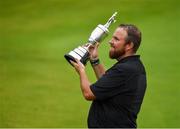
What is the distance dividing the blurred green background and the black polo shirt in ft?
3.97

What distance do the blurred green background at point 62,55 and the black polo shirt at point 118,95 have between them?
121 centimetres

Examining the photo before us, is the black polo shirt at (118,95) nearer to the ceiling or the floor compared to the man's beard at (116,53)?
nearer to the floor

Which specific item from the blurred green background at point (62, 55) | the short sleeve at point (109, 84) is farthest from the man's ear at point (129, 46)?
the blurred green background at point (62, 55)

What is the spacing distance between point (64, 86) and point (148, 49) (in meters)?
0.71

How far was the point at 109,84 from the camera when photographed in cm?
292

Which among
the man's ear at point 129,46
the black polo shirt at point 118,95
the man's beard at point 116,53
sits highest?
the man's ear at point 129,46

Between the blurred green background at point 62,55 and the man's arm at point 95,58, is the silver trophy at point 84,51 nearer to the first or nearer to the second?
the man's arm at point 95,58

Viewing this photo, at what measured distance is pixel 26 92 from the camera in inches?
172

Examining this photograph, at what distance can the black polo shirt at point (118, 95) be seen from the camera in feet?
9.61

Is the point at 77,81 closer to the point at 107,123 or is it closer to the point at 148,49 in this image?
the point at 148,49

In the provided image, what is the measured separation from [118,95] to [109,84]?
0.28 feet

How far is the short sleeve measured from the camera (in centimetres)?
292

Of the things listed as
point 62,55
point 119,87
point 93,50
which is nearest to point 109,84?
point 119,87

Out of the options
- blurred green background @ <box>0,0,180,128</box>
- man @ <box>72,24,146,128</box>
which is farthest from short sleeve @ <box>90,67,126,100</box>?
blurred green background @ <box>0,0,180,128</box>
